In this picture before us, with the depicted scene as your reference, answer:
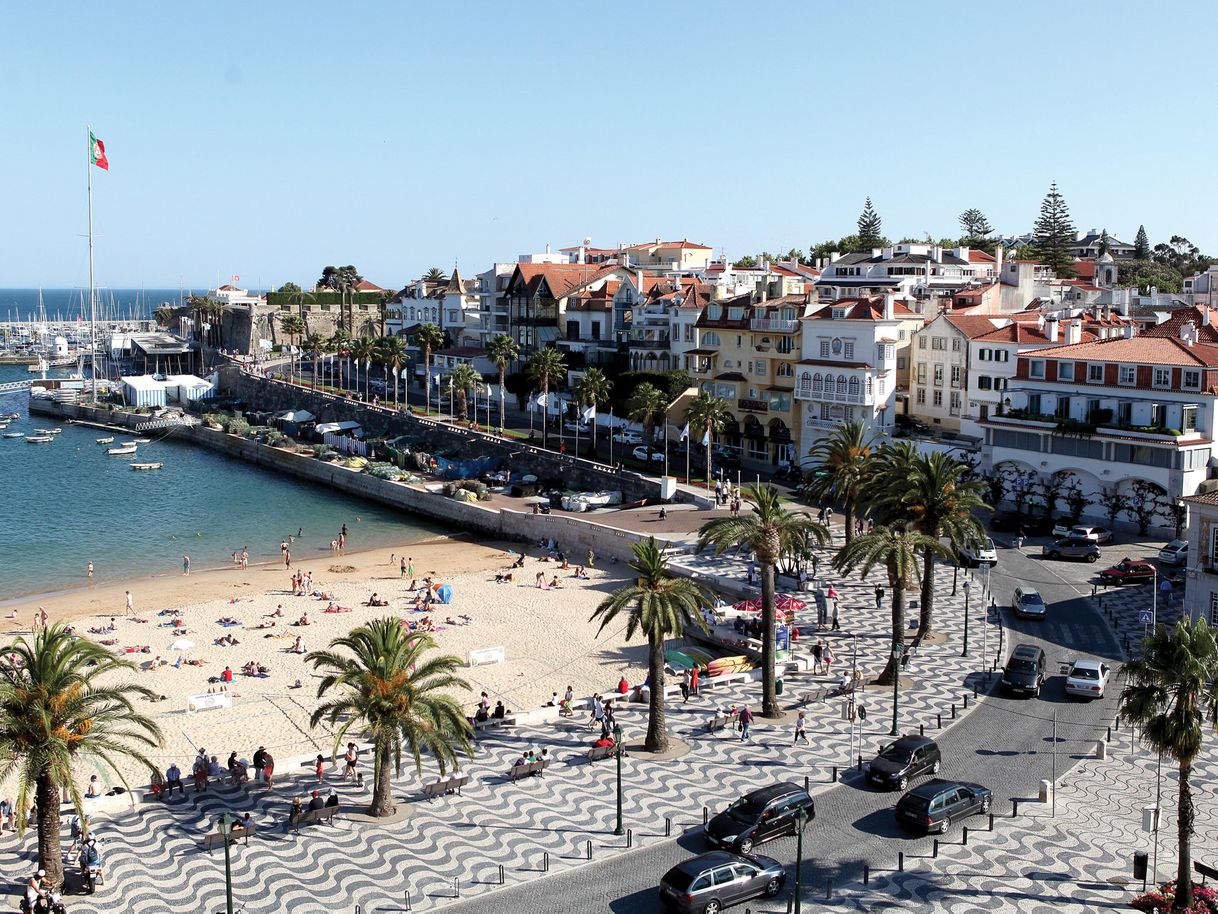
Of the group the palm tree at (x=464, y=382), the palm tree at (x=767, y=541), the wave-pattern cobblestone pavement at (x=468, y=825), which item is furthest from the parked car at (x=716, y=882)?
the palm tree at (x=464, y=382)

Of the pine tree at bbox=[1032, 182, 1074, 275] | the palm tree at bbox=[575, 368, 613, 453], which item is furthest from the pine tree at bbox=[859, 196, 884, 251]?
the palm tree at bbox=[575, 368, 613, 453]

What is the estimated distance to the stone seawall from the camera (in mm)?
59594

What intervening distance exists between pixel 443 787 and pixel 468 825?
187 centimetres

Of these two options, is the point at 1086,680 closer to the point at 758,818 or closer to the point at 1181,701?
the point at 1181,701

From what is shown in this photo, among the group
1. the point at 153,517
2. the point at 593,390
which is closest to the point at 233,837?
the point at 153,517

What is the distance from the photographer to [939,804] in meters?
25.1

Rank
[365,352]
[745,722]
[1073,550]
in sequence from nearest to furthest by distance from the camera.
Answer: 1. [745,722]
2. [1073,550]
3. [365,352]

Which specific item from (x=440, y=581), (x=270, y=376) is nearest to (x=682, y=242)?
(x=270, y=376)

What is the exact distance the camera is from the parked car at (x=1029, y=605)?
137 feet

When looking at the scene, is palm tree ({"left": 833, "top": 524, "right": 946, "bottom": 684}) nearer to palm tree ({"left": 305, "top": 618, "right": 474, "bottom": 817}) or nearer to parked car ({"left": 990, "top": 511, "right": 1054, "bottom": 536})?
palm tree ({"left": 305, "top": 618, "right": 474, "bottom": 817})

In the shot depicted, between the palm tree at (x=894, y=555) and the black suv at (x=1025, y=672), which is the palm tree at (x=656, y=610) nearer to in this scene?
the palm tree at (x=894, y=555)

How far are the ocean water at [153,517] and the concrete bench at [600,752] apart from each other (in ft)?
120

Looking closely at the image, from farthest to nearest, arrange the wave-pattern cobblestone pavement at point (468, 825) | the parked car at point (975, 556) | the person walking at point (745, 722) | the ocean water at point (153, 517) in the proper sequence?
the ocean water at point (153, 517) < the parked car at point (975, 556) < the person walking at point (745, 722) < the wave-pattern cobblestone pavement at point (468, 825)

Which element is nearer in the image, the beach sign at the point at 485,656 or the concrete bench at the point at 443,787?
the concrete bench at the point at 443,787
